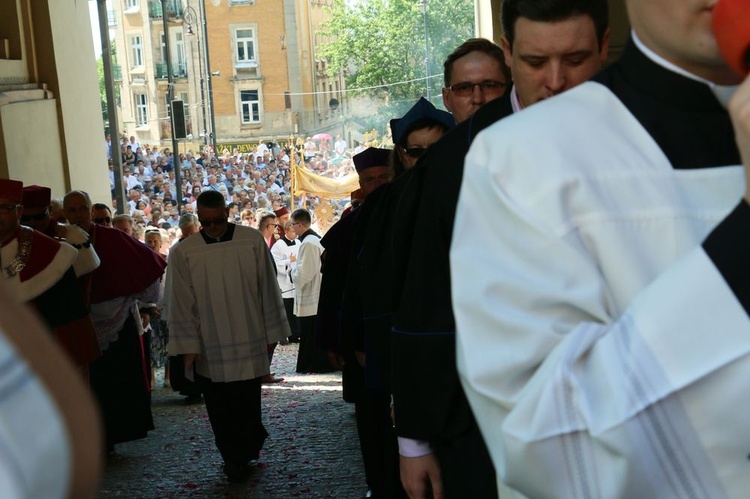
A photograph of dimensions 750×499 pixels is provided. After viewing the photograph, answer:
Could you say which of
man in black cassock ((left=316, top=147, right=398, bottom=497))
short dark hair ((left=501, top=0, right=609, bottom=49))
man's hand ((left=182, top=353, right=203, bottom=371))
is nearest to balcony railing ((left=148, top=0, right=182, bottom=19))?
man's hand ((left=182, top=353, right=203, bottom=371))

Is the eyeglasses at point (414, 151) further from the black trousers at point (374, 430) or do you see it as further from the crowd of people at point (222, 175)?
the crowd of people at point (222, 175)

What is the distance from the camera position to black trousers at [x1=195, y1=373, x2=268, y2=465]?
8578mm

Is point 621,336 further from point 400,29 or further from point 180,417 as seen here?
point 400,29

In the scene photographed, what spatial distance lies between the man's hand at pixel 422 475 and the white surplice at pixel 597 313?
1316 mm

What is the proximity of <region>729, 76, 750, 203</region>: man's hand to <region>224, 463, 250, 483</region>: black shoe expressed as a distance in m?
7.33

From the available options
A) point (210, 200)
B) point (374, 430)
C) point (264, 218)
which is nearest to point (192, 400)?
point (210, 200)

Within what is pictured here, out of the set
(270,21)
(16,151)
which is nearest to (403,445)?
(16,151)

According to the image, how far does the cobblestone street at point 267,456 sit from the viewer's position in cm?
819

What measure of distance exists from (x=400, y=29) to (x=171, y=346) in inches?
1630

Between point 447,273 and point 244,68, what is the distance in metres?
61.0

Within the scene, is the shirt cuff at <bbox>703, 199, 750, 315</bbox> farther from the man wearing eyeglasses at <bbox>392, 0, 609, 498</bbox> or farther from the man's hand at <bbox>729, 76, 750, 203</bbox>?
the man wearing eyeglasses at <bbox>392, 0, 609, 498</bbox>

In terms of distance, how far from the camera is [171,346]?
845 centimetres

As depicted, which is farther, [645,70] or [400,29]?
[400,29]

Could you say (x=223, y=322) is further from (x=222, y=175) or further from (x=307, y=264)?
(x=222, y=175)
